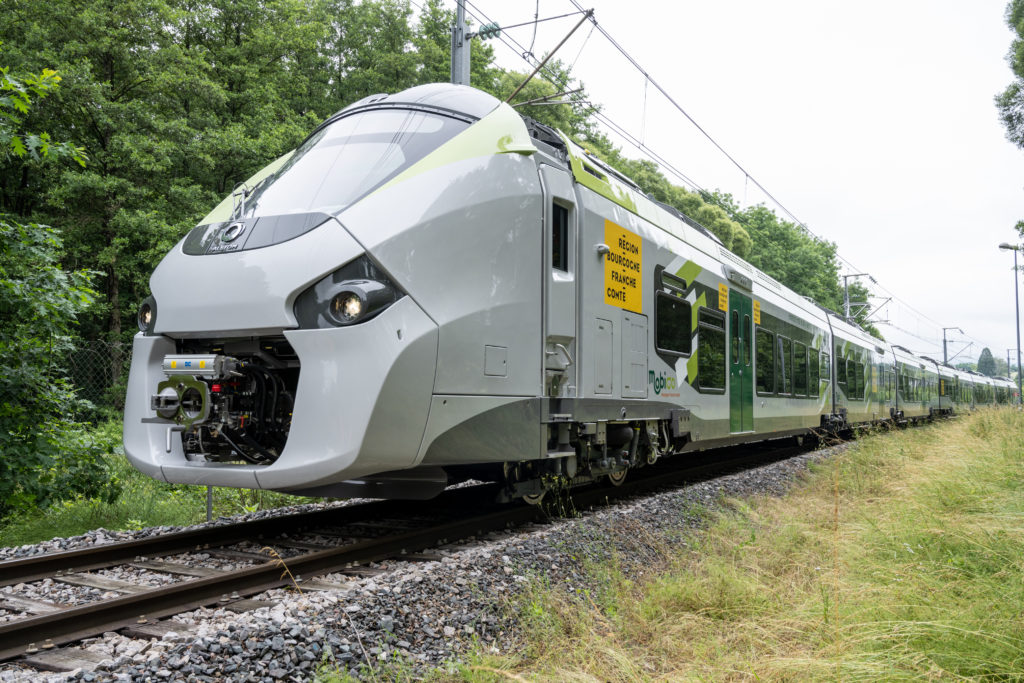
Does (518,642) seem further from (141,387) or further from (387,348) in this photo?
(141,387)

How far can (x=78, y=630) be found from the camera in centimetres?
347

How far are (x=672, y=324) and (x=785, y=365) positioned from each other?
17.3 feet

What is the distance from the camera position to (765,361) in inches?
456

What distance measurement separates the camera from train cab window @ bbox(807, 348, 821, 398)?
14329mm

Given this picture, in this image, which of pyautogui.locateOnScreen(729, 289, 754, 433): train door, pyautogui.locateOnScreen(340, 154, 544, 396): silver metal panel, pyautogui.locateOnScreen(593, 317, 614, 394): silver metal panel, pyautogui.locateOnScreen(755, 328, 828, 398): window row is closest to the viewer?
pyautogui.locateOnScreen(340, 154, 544, 396): silver metal panel

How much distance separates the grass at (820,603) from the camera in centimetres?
297

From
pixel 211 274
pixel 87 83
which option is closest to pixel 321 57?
pixel 87 83

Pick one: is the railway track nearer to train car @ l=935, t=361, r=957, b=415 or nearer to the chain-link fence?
the chain-link fence

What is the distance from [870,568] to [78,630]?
4.25 metres

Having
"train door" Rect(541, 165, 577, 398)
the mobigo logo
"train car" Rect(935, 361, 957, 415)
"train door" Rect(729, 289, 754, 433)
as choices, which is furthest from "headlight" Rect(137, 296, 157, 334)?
"train car" Rect(935, 361, 957, 415)

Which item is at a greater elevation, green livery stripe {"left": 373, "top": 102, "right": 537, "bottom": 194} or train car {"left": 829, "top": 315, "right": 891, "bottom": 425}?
green livery stripe {"left": 373, "top": 102, "right": 537, "bottom": 194}

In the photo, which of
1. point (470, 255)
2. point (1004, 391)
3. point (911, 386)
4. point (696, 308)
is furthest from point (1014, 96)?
point (1004, 391)

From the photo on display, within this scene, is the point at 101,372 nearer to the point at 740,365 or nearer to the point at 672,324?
the point at 672,324

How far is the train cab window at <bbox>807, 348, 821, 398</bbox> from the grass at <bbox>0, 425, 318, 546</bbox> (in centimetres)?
988
